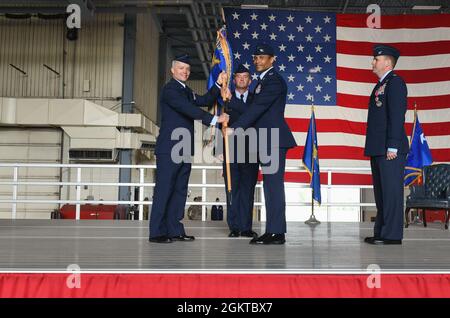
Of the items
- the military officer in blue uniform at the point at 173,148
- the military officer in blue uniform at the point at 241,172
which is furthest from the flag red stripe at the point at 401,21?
the military officer in blue uniform at the point at 173,148

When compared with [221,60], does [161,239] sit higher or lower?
lower

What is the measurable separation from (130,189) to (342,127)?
943 cm

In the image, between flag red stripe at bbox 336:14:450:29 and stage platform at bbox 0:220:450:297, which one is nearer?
stage platform at bbox 0:220:450:297

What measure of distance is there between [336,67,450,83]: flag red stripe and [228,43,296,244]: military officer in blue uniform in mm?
6252

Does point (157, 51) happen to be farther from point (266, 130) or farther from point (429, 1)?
point (266, 130)

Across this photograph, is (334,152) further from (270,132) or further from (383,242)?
(270,132)

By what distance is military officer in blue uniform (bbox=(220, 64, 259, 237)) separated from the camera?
16.4 feet

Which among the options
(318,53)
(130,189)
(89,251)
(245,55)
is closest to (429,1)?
(318,53)

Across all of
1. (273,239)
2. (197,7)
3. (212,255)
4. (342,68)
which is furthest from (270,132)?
(197,7)

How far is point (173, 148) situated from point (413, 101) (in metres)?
7.10

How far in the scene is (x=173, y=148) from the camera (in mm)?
4375

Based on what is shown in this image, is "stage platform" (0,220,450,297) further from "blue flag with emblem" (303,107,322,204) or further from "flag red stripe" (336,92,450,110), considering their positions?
"flag red stripe" (336,92,450,110)

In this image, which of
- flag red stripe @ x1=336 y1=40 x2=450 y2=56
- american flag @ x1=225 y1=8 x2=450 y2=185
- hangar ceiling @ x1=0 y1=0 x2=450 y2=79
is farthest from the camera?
hangar ceiling @ x1=0 y1=0 x2=450 y2=79

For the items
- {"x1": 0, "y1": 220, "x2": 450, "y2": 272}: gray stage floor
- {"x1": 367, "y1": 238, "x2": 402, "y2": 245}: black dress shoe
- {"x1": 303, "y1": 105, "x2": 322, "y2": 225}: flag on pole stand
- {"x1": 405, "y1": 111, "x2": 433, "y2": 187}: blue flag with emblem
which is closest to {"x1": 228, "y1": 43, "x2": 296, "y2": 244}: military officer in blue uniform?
{"x1": 0, "y1": 220, "x2": 450, "y2": 272}: gray stage floor
